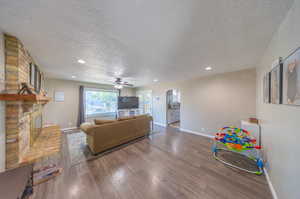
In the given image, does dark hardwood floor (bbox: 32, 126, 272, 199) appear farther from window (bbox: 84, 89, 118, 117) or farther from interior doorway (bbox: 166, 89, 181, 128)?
window (bbox: 84, 89, 118, 117)

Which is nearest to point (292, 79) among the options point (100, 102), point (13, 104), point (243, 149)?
point (243, 149)

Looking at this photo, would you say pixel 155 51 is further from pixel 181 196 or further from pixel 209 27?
pixel 181 196

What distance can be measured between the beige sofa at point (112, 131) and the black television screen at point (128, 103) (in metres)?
2.61

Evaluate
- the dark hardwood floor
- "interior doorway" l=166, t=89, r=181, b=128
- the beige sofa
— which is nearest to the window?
the beige sofa

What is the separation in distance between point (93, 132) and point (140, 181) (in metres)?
1.57

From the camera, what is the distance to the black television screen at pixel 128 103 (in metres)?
5.82

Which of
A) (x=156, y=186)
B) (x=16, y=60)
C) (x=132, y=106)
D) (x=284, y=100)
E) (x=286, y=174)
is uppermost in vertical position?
(x=16, y=60)

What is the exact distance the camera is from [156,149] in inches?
111

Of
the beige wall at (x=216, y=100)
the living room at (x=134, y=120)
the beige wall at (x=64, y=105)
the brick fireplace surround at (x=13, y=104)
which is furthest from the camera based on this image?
the beige wall at (x=64, y=105)

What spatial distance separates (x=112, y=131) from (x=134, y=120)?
0.81 m

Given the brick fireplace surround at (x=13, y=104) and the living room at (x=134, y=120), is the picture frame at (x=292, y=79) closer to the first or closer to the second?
the living room at (x=134, y=120)

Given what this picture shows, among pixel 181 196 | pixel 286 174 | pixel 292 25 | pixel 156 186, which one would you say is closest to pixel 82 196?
pixel 156 186

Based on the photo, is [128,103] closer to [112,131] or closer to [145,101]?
[145,101]

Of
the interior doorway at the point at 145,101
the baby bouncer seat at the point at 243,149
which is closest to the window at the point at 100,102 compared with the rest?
the interior doorway at the point at 145,101
